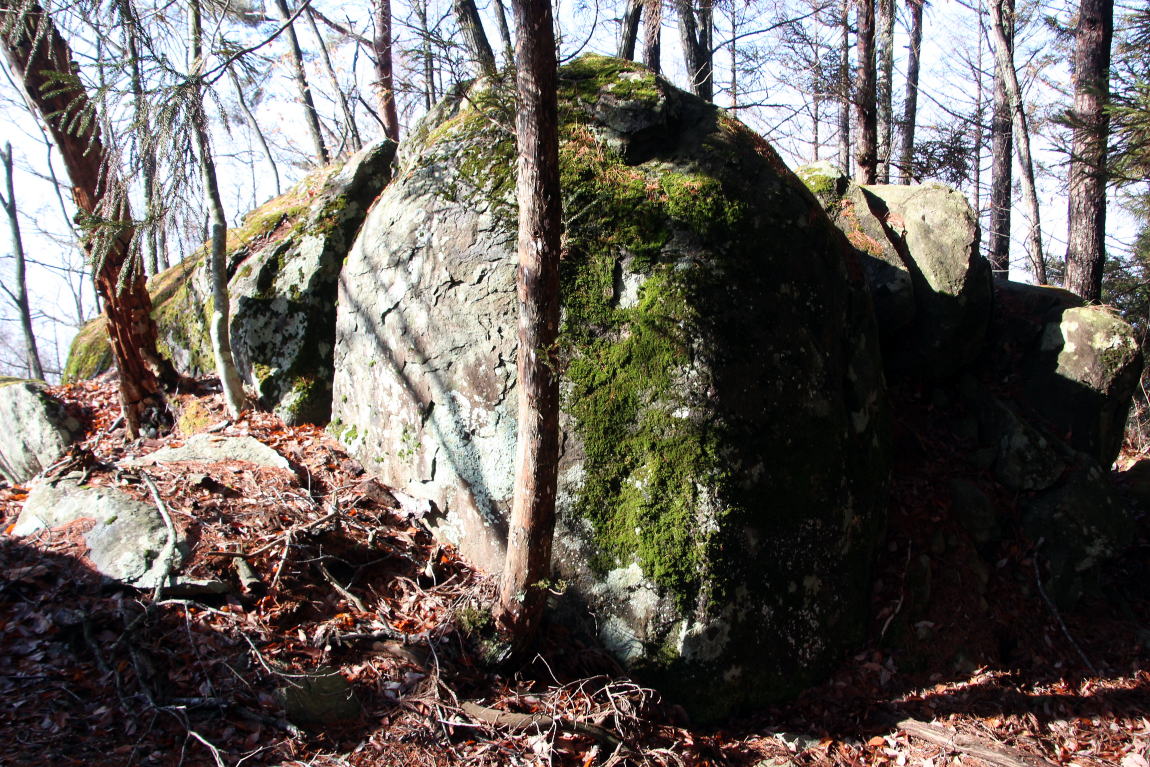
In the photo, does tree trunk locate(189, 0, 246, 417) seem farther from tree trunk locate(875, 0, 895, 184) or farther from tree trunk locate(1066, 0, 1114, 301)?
tree trunk locate(1066, 0, 1114, 301)

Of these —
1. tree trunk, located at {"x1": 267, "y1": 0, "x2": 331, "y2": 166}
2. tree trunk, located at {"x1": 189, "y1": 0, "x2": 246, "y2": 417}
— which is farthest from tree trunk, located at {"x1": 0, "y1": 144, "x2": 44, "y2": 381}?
Result: tree trunk, located at {"x1": 189, "y1": 0, "x2": 246, "y2": 417}

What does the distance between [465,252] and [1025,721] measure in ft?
17.4

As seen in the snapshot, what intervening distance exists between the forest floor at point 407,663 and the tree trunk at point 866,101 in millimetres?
4654

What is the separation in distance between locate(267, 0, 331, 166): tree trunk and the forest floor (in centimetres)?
1144

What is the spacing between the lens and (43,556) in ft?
15.2

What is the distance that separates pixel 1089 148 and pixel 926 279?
2956mm

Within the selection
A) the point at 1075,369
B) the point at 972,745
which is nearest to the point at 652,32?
the point at 1075,369

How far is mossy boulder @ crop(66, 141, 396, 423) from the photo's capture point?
675 cm

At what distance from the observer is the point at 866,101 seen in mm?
8617

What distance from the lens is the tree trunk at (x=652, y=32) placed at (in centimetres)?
958

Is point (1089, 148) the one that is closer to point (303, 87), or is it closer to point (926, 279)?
point (926, 279)

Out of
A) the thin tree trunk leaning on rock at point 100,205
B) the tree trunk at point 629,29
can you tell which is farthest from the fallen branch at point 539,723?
the tree trunk at point 629,29

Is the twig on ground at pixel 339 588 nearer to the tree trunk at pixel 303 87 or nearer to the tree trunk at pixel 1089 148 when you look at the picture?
the tree trunk at pixel 1089 148

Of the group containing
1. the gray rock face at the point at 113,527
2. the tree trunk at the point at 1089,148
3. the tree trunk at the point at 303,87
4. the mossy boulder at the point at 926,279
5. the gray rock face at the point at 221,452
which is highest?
the tree trunk at the point at 303,87
